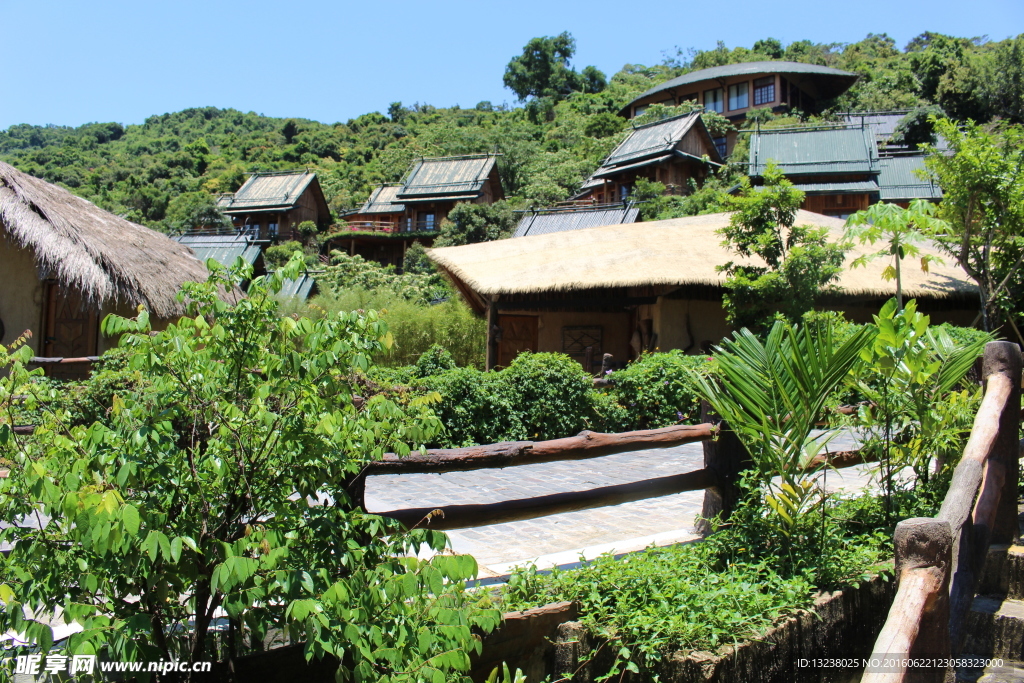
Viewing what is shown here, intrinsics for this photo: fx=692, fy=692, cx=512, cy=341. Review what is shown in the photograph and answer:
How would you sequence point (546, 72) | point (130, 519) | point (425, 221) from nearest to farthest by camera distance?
point (130, 519) < point (425, 221) < point (546, 72)

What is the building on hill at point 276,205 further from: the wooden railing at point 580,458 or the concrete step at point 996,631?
the concrete step at point 996,631

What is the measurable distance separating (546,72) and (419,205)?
38.5 meters

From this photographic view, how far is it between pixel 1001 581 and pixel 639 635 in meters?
1.93

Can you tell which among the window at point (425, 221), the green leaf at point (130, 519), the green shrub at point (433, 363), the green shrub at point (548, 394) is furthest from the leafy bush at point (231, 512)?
the window at point (425, 221)

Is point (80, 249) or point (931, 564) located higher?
point (80, 249)

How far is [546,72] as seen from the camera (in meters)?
74.2

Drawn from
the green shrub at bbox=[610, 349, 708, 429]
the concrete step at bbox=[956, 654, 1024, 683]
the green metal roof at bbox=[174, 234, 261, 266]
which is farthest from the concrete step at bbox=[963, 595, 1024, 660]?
the green metal roof at bbox=[174, 234, 261, 266]

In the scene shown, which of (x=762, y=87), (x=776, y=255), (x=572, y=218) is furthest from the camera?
(x=762, y=87)

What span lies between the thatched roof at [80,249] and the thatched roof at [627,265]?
4.96 m

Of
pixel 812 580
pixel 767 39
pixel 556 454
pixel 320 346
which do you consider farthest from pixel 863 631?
pixel 767 39

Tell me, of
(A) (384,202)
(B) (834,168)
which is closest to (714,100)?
(A) (384,202)

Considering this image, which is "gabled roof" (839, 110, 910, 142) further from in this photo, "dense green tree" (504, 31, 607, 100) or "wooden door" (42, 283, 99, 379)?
"wooden door" (42, 283, 99, 379)

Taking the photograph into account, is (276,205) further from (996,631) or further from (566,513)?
(996,631)

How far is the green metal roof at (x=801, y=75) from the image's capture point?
49.3 meters
